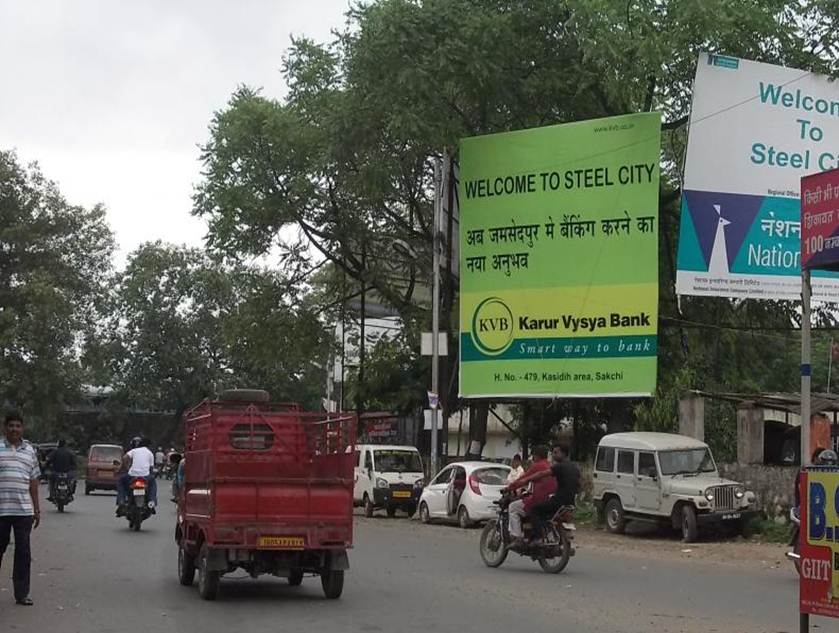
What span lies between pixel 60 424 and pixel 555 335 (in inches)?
1815

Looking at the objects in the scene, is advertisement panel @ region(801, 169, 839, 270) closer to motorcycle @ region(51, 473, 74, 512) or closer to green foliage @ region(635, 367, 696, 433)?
green foliage @ region(635, 367, 696, 433)

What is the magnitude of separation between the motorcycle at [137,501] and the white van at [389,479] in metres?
9.21

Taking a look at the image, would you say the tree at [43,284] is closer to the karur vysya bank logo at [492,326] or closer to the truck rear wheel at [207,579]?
the karur vysya bank logo at [492,326]

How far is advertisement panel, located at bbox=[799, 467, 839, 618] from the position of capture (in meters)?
8.35

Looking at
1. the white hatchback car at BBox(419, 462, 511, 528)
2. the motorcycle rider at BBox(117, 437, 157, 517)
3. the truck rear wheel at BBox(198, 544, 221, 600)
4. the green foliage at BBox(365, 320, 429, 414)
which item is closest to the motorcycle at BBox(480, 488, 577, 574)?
the truck rear wheel at BBox(198, 544, 221, 600)

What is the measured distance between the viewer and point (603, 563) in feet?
62.5

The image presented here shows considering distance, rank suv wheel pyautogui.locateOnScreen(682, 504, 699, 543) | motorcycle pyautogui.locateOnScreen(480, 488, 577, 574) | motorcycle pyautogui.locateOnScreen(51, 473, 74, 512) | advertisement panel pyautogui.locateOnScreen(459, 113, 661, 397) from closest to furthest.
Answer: motorcycle pyautogui.locateOnScreen(480, 488, 577, 574)
suv wheel pyautogui.locateOnScreen(682, 504, 699, 543)
advertisement panel pyautogui.locateOnScreen(459, 113, 661, 397)
motorcycle pyautogui.locateOnScreen(51, 473, 74, 512)

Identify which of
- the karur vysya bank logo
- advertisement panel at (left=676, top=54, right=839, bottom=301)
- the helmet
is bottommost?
the helmet

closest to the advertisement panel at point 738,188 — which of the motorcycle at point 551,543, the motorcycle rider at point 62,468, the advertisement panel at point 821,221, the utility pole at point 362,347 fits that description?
the motorcycle at point 551,543

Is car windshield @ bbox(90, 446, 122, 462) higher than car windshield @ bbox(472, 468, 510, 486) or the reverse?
the reverse

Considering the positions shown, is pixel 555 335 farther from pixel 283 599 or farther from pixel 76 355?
pixel 76 355

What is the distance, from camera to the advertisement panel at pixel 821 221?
1144cm

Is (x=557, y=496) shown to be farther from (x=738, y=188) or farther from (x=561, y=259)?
(x=561, y=259)

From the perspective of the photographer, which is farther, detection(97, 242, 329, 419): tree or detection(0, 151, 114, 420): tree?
detection(97, 242, 329, 419): tree
